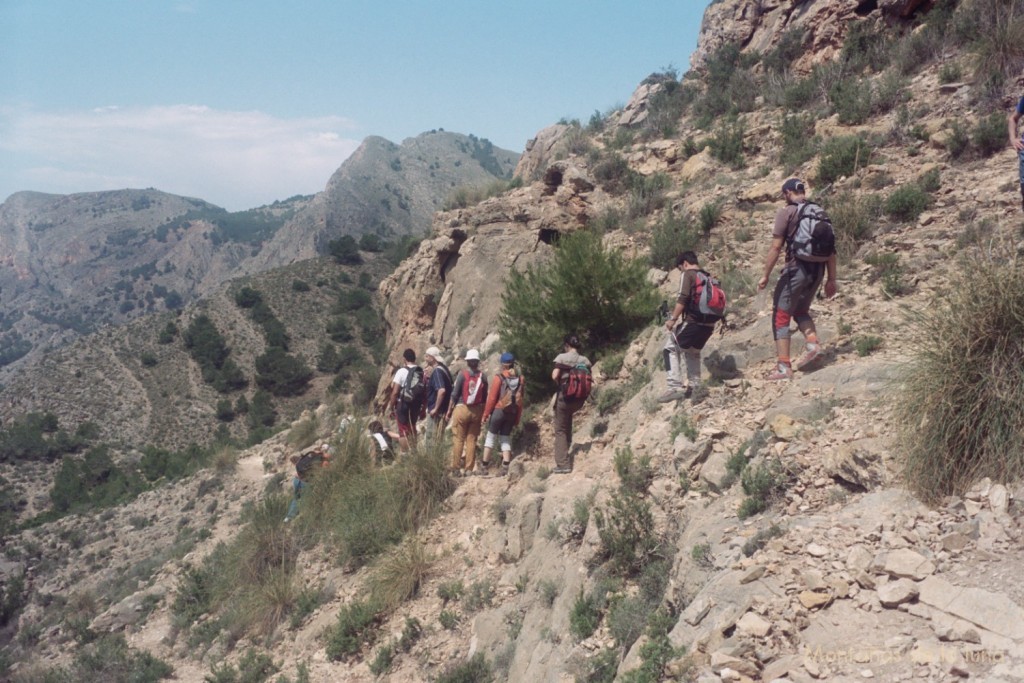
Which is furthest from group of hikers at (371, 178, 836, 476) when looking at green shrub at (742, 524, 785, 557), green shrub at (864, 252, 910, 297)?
green shrub at (742, 524, 785, 557)

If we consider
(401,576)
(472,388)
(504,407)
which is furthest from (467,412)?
(401,576)

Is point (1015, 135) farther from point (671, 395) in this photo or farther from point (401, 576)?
point (401, 576)

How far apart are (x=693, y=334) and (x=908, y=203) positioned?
A: 3.60 metres

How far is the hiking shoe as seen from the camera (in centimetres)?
546

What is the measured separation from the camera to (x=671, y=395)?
6297 millimetres

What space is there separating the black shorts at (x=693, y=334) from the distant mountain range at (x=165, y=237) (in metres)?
96.5

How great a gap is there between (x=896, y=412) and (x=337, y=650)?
540 centimetres

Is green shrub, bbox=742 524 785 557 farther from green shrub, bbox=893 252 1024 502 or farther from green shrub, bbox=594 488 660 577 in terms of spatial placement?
green shrub, bbox=594 488 660 577

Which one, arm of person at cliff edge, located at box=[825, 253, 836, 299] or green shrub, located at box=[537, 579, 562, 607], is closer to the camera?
green shrub, located at box=[537, 579, 562, 607]

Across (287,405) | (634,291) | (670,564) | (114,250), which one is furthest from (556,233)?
(114,250)

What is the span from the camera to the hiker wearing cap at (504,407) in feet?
23.9

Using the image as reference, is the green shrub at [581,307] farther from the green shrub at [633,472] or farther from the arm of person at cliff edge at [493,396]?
the green shrub at [633,472]

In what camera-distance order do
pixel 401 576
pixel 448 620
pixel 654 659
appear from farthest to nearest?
pixel 401 576, pixel 448 620, pixel 654 659

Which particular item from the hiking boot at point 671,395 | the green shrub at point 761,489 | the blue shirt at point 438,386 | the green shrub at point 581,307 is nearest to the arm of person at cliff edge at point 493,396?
the blue shirt at point 438,386
